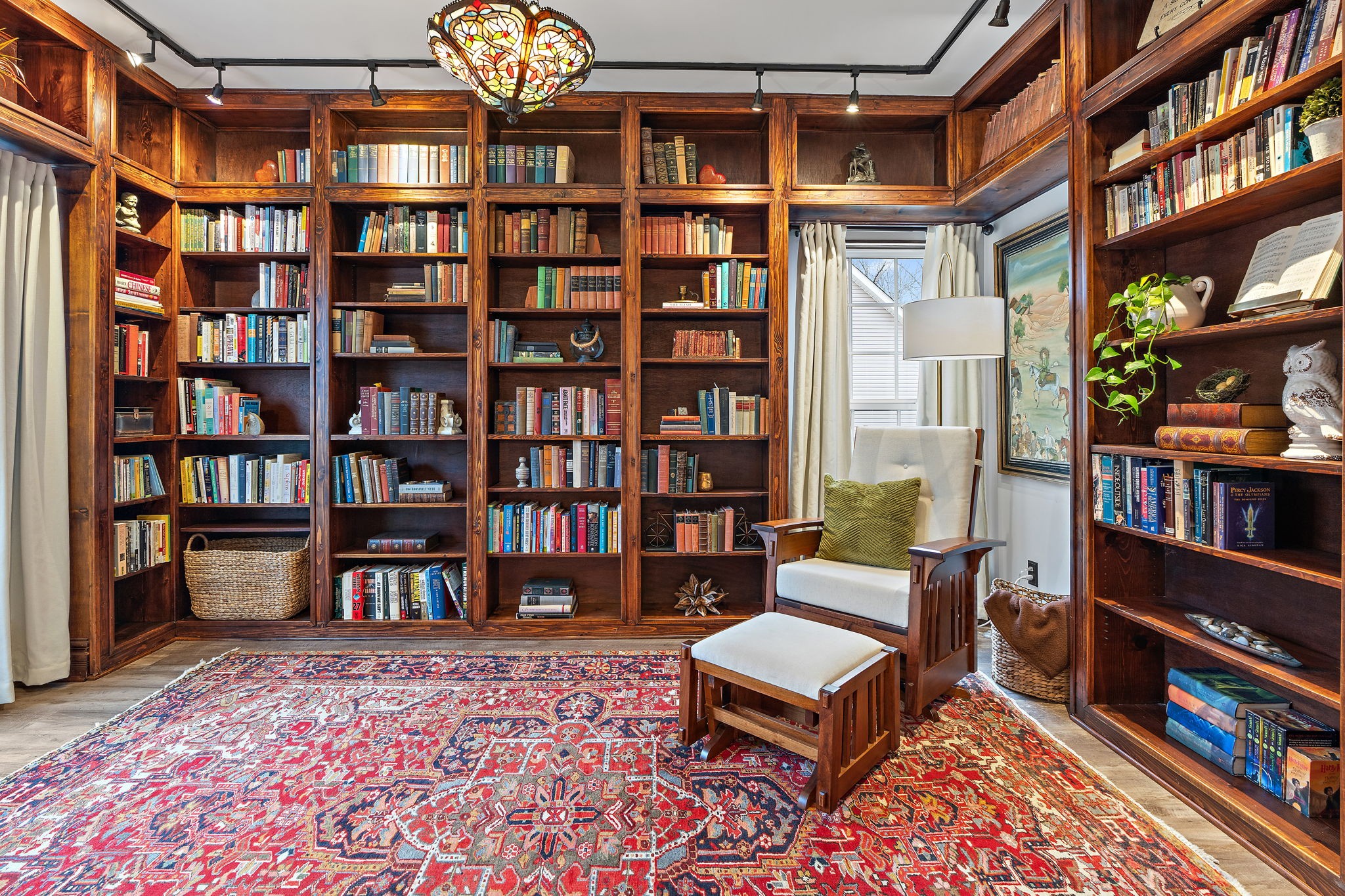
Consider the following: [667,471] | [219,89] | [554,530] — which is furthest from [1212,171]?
[219,89]

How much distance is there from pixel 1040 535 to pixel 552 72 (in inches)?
121

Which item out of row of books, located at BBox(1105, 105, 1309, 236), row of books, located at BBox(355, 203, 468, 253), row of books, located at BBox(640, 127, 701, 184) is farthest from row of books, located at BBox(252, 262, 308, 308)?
row of books, located at BBox(1105, 105, 1309, 236)

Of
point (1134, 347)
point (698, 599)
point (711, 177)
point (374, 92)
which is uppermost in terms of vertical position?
point (374, 92)

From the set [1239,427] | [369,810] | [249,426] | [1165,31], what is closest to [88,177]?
[249,426]

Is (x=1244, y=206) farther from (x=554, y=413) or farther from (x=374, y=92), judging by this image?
(x=374, y=92)

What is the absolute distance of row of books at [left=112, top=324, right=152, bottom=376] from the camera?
10.2 ft

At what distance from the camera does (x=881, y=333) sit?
160 inches

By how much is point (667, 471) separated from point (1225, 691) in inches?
95.7

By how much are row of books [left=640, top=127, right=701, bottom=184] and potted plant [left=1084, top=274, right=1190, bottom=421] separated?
7.16ft

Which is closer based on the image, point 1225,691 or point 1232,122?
point 1232,122

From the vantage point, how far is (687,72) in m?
3.28

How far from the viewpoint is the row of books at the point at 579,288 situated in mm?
3506

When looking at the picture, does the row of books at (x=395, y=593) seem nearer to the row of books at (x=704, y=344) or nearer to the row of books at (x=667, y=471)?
the row of books at (x=667, y=471)

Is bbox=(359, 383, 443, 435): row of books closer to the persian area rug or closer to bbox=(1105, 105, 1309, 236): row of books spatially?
the persian area rug
